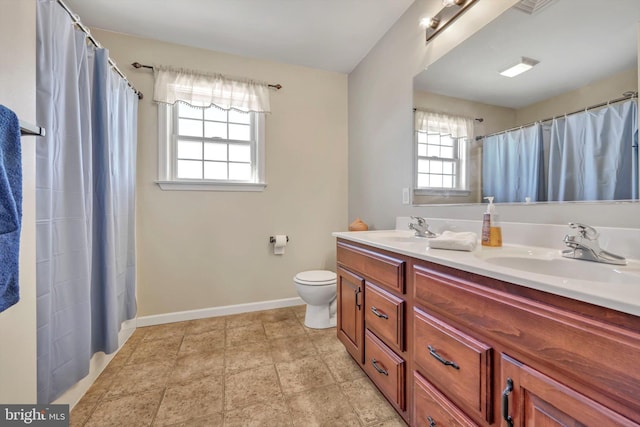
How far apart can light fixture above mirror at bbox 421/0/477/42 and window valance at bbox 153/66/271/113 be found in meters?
1.47

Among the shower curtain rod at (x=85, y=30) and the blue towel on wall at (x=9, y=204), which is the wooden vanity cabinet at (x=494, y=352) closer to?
the blue towel on wall at (x=9, y=204)

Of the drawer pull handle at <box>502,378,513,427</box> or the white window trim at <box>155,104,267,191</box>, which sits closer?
the drawer pull handle at <box>502,378,513,427</box>

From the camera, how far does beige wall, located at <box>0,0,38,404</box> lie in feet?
2.67

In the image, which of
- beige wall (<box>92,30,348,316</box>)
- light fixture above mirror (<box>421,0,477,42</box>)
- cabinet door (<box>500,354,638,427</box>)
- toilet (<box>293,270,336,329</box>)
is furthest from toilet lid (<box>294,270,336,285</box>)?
light fixture above mirror (<box>421,0,477,42</box>)

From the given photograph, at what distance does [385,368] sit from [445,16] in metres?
2.04

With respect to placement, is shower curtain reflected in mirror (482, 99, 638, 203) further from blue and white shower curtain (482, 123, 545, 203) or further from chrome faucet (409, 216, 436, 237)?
chrome faucet (409, 216, 436, 237)

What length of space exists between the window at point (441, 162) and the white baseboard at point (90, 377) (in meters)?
2.32

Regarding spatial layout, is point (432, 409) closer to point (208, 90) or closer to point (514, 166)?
point (514, 166)

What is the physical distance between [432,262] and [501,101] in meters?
0.98

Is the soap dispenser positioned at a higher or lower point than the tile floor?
higher

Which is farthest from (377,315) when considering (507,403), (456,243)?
(507,403)

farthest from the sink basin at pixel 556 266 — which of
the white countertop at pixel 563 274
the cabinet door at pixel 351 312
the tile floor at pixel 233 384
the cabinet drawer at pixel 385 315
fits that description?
the tile floor at pixel 233 384

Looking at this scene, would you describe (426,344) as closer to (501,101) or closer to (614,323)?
(614,323)

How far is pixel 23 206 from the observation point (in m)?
0.90
